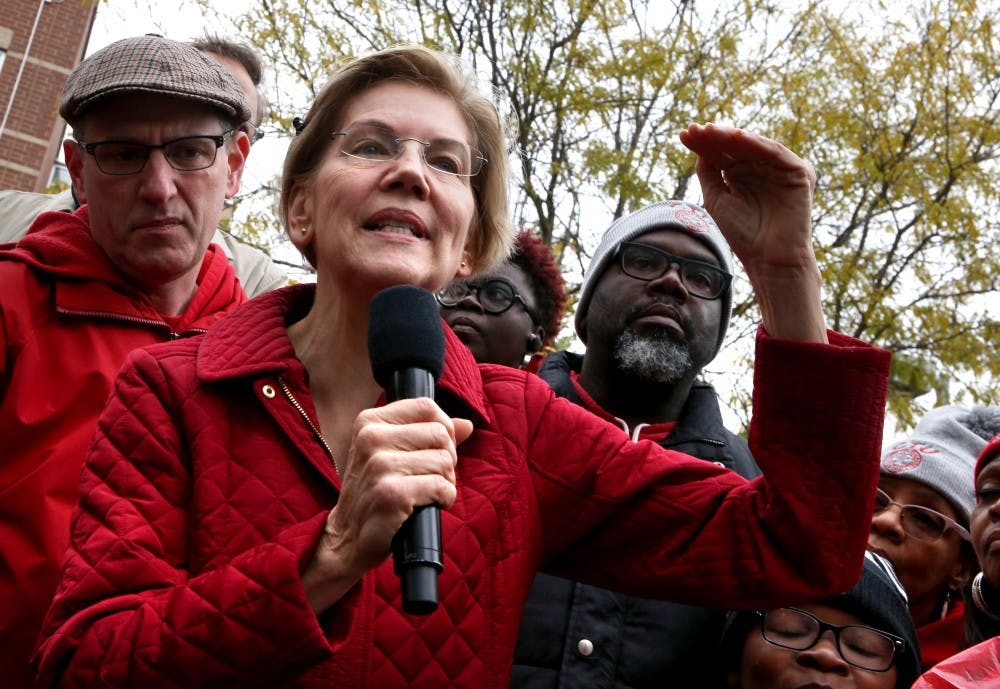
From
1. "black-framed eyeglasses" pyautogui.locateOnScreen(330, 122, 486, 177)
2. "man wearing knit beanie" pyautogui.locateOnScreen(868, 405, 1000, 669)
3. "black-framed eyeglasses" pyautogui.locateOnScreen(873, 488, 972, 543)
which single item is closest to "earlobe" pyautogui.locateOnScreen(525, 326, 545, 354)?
"man wearing knit beanie" pyautogui.locateOnScreen(868, 405, 1000, 669)

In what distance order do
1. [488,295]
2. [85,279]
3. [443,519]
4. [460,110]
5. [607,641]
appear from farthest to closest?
1. [488,295]
2. [607,641]
3. [85,279]
4. [460,110]
5. [443,519]

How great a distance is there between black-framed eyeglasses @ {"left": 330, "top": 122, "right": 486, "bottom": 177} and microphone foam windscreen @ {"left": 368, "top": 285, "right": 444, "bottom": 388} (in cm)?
53

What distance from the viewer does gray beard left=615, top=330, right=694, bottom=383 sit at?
3891mm

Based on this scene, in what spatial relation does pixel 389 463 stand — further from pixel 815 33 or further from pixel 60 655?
pixel 815 33

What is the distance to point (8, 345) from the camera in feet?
9.14

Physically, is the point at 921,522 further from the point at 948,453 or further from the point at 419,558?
the point at 419,558

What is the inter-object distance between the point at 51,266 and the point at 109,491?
3.73ft

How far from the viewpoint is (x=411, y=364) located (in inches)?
75.9

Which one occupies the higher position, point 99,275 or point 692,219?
point 692,219

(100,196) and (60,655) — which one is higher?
(100,196)

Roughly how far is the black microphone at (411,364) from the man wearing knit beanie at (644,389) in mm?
1380

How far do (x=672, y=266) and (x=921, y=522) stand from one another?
1192 millimetres

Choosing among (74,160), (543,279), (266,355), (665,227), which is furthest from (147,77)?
(543,279)

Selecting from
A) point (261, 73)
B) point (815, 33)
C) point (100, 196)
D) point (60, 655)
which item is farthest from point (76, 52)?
point (60, 655)
